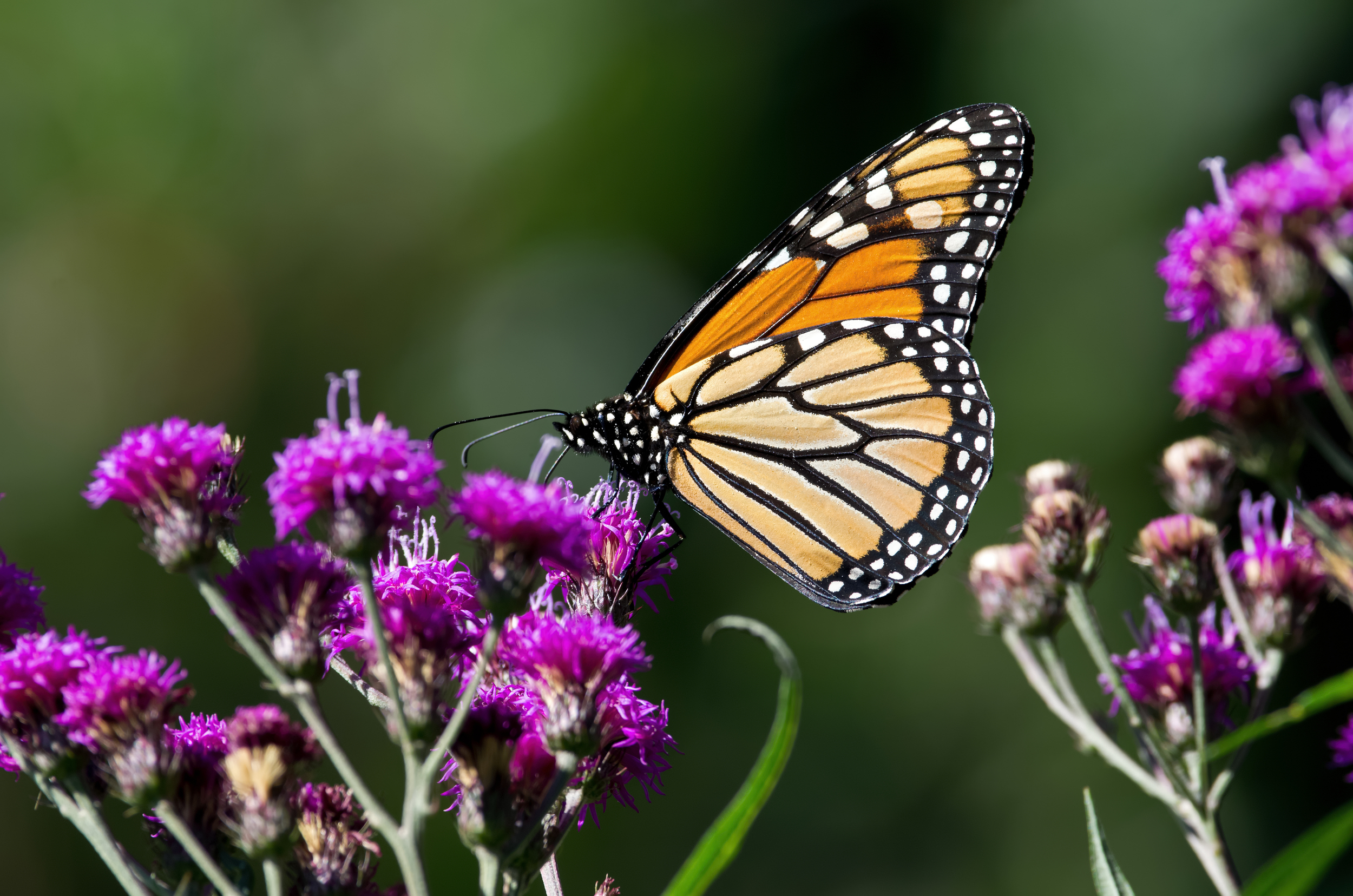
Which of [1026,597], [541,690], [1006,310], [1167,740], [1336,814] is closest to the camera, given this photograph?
[1336,814]

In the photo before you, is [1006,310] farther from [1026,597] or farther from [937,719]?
[1026,597]

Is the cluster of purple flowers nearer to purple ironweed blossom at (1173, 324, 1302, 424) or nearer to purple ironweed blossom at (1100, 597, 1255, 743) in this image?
purple ironweed blossom at (1173, 324, 1302, 424)

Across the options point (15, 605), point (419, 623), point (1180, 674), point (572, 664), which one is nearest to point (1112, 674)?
point (1180, 674)

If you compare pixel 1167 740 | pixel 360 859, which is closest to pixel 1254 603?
pixel 1167 740

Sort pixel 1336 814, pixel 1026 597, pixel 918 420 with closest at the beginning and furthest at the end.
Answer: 1. pixel 1336 814
2. pixel 1026 597
3. pixel 918 420

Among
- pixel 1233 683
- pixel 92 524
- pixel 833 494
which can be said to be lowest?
pixel 1233 683

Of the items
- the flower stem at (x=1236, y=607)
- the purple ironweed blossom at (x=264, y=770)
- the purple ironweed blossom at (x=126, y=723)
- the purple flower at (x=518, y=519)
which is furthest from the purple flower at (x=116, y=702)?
the flower stem at (x=1236, y=607)
